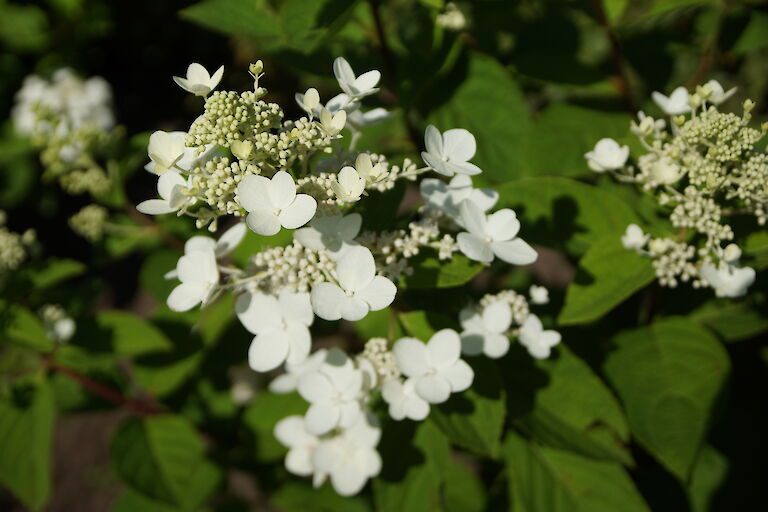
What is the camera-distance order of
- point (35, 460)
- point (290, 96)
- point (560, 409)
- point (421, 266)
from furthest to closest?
point (290, 96) < point (35, 460) < point (560, 409) < point (421, 266)

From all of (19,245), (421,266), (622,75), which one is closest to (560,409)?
(421,266)

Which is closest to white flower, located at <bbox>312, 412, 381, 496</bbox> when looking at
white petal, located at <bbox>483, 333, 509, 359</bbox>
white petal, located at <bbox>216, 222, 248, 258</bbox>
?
white petal, located at <bbox>483, 333, 509, 359</bbox>

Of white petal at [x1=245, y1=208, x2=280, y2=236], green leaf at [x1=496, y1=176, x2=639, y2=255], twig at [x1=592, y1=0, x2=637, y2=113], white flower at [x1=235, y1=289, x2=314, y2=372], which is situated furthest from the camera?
twig at [x1=592, y1=0, x2=637, y2=113]

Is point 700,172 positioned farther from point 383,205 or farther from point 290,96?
point 290,96

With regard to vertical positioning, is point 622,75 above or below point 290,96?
above

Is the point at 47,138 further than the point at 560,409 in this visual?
Yes

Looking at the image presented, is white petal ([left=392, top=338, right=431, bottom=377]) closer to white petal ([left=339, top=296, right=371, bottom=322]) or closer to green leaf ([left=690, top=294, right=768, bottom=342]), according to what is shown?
white petal ([left=339, top=296, right=371, bottom=322])

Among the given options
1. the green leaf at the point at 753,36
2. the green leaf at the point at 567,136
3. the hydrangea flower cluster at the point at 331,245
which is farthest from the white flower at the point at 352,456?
the green leaf at the point at 753,36
